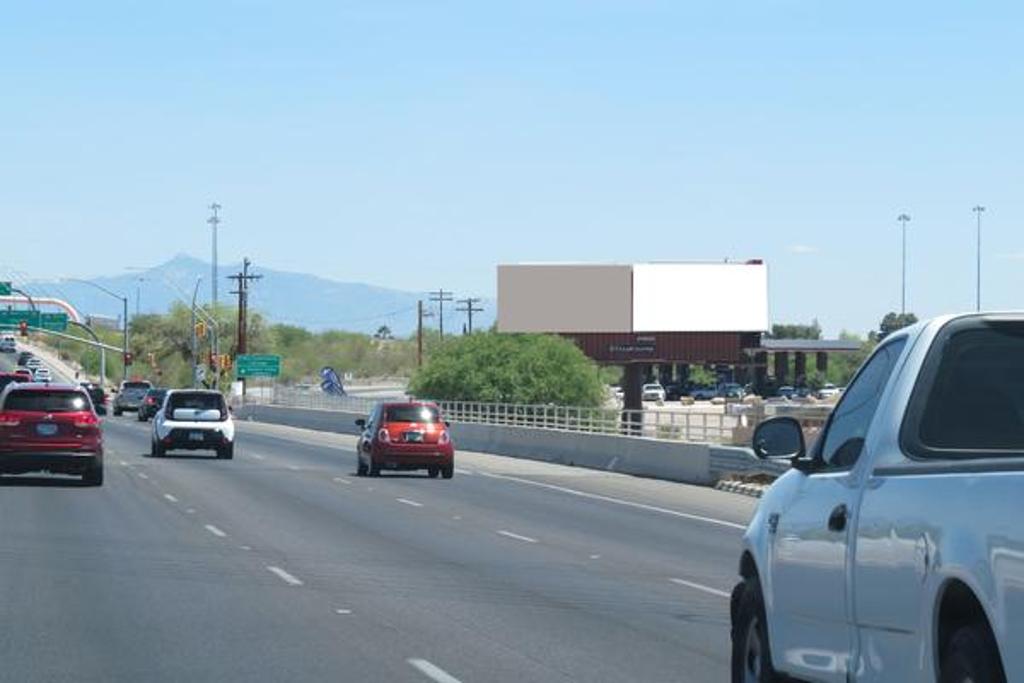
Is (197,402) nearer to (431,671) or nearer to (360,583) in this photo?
(360,583)

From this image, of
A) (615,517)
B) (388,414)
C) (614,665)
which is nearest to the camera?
(614,665)

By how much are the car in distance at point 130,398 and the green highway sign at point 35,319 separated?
2547 centimetres

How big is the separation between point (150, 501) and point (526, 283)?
242ft

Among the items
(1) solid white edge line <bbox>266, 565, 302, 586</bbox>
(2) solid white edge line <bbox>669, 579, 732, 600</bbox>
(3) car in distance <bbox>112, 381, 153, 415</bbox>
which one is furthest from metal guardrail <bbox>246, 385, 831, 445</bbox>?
(3) car in distance <bbox>112, 381, 153, 415</bbox>

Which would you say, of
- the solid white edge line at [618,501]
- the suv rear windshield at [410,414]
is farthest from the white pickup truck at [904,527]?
the suv rear windshield at [410,414]

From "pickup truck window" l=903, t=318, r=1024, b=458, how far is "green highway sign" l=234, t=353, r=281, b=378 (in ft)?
374

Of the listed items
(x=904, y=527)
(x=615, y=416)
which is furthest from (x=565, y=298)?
(x=904, y=527)

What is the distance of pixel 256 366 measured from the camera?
12344 centimetres

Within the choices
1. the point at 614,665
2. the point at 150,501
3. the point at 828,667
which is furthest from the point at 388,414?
the point at 828,667

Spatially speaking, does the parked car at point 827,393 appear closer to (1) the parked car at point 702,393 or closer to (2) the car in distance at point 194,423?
(1) the parked car at point 702,393

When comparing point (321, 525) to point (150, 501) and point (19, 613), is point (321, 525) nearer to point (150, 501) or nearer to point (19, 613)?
point (150, 501)

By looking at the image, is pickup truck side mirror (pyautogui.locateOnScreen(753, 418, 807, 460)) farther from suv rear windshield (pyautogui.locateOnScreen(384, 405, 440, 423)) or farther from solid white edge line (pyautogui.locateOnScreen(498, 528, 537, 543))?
suv rear windshield (pyautogui.locateOnScreen(384, 405, 440, 423))

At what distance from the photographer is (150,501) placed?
33.5m

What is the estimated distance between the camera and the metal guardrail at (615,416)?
47.7m
